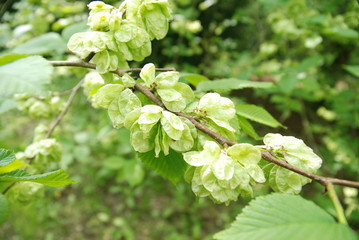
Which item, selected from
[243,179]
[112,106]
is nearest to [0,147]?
[112,106]

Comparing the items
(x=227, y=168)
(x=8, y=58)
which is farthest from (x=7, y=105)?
(x=227, y=168)

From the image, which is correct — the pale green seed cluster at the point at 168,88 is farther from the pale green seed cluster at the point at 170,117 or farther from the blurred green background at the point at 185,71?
the blurred green background at the point at 185,71

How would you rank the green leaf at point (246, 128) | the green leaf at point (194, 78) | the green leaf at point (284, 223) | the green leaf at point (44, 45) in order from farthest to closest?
1. the green leaf at point (44, 45)
2. the green leaf at point (194, 78)
3. the green leaf at point (246, 128)
4. the green leaf at point (284, 223)

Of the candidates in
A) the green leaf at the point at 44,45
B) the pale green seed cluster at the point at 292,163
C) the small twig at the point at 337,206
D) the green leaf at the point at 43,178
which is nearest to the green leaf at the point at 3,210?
the green leaf at the point at 43,178

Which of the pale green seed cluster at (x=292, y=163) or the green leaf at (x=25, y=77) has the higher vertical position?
the green leaf at (x=25, y=77)

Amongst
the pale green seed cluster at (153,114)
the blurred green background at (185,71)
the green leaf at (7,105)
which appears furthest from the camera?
the blurred green background at (185,71)

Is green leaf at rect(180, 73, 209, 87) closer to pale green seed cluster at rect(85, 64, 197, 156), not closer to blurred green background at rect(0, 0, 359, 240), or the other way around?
pale green seed cluster at rect(85, 64, 197, 156)

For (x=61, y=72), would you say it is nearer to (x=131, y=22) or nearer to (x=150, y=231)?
(x=131, y=22)
